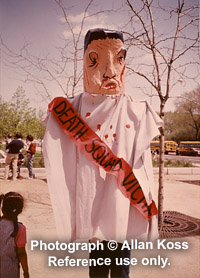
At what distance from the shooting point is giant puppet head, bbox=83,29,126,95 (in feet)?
5.03

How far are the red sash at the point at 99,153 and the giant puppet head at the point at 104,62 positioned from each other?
21 cm

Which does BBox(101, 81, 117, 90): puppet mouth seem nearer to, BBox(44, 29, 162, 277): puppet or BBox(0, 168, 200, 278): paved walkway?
BBox(44, 29, 162, 277): puppet

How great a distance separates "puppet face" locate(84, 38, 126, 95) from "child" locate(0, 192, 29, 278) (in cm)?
74

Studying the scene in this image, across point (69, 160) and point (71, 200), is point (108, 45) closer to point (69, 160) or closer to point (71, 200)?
point (69, 160)

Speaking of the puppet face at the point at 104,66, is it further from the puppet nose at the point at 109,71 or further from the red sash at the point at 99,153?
the red sash at the point at 99,153

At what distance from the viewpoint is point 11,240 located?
136cm

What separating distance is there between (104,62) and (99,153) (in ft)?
1.69

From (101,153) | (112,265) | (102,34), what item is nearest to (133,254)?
(112,265)

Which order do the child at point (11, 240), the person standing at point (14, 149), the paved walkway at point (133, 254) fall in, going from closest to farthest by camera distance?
the child at point (11, 240) < the paved walkway at point (133, 254) < the person standing at point (14, 149)

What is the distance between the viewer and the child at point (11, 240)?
1357 millimetres

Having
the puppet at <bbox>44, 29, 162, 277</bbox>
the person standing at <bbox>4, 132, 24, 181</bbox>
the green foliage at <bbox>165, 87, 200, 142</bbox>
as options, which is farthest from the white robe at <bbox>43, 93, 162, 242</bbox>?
the green foliage at <bbox>165, 87, 200, 142</bbox>

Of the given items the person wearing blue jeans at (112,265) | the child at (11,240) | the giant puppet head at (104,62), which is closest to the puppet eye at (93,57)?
the giant puppet head at (104,62)

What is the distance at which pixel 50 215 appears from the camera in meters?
3.80

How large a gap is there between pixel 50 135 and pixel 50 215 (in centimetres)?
258
